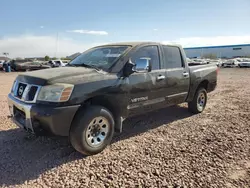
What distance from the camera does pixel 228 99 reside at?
8.27m

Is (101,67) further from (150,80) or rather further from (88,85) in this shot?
(150,80)

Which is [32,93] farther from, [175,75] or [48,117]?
[175,75]

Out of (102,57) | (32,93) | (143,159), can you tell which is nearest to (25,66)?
(102,57)

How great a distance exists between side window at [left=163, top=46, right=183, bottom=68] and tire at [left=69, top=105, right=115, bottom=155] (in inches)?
81.2

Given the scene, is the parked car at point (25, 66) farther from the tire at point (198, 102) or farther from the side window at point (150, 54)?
the side window at point (150, 54)

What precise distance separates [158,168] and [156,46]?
2669mm

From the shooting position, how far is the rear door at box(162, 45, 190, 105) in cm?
502

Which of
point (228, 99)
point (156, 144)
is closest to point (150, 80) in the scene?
point (156, 144)

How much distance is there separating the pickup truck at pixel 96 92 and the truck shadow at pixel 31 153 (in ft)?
1.41

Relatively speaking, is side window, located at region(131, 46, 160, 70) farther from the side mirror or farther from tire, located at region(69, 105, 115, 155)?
tire, located at region(69, 105, 115, 155)

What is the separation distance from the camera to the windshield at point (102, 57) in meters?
4.14

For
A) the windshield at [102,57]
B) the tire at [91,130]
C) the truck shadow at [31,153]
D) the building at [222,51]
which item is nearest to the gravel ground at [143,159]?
the truck shadow at [31,153]

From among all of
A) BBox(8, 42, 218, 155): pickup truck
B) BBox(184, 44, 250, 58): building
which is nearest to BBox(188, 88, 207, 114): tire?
BBox(8, 42, 218, 155): pickup truck

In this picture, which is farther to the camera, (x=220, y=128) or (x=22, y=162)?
(x=220, y=128)
